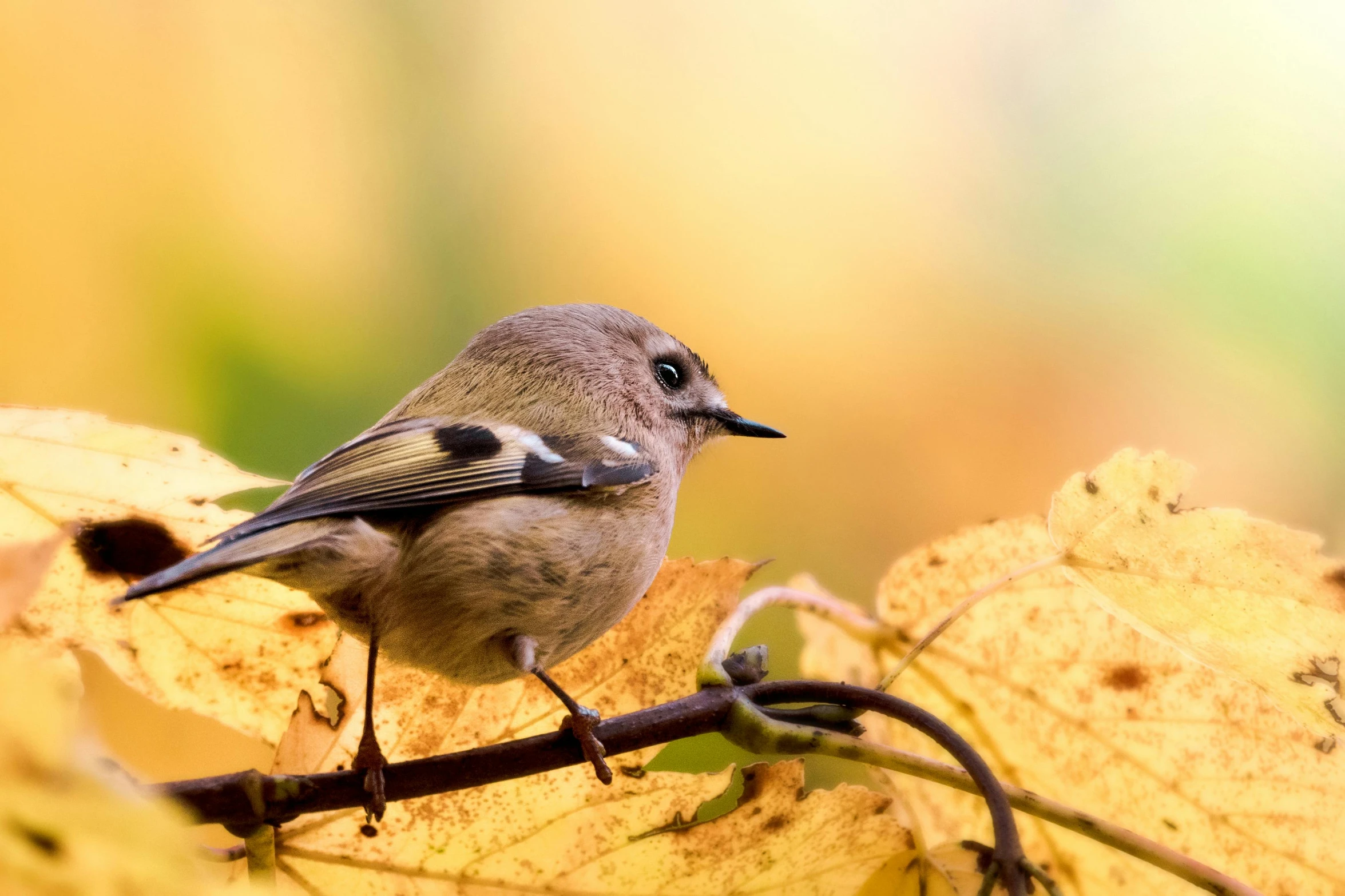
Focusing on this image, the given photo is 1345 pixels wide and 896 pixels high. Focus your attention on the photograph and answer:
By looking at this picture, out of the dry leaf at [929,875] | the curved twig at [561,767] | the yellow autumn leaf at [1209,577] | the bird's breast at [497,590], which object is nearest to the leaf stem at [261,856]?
the curved twig at [561,767]

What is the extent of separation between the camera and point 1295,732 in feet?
1.65

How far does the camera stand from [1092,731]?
53 centimetres

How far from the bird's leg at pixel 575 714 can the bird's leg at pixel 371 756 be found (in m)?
0.07

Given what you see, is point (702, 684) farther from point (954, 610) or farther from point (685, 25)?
point (685, 25)

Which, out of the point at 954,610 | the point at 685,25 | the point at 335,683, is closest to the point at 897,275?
the point at 685,25

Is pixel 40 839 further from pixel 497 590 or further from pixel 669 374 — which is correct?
pixel 669 374

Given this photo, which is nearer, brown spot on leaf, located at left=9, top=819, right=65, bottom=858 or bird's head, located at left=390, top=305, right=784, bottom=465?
brown spot on leaf, located at left=9, top=819, right=65, bottom=858

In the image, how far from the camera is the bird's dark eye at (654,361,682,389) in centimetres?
72

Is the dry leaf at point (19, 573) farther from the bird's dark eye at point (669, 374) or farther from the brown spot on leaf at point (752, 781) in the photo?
the bird's dark eye at point (669, 374)

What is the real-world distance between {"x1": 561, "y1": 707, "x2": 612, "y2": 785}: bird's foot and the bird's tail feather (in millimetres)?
137

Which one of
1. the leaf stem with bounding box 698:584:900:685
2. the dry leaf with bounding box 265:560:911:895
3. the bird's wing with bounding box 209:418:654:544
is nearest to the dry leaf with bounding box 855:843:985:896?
the dry leaf with bounding box 265:560:911:895

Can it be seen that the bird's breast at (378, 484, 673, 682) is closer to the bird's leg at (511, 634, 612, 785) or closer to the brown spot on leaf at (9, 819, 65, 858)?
the bird's leg at (511, 634, 612, 785)

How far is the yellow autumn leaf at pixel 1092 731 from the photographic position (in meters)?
0.50

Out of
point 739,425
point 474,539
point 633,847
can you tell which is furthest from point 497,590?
point 739,425
